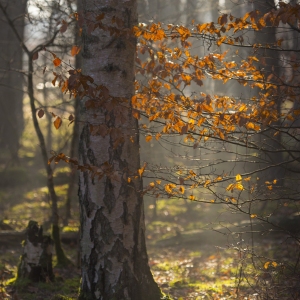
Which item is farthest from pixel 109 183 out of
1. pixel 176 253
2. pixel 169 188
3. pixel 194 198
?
pixel 176 253

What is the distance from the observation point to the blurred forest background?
188 inches

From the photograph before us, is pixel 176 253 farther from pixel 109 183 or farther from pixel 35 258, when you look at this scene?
pixel 109 183

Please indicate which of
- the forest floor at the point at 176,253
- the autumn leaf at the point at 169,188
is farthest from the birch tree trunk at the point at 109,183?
the forest floor at the point at 176,253

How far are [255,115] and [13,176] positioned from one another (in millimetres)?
14008

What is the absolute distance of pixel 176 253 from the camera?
10211 mm

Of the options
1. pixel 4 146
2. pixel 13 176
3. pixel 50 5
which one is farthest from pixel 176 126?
pixel 4 146

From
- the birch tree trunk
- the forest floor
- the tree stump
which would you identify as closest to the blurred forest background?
the forest floor

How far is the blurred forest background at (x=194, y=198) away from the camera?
15.6 ft

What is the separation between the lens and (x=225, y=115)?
435cm

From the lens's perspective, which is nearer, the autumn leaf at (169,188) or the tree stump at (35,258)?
the autumn leaf at (169,188)

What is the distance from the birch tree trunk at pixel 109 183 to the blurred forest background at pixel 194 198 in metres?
0.29

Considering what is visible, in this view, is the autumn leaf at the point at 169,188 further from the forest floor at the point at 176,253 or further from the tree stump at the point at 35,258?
the tree stump at the point at 35,258

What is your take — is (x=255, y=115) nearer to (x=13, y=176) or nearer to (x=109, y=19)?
(x=109, y=19)

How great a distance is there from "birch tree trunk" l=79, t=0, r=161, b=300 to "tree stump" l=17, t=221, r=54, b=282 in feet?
6.49
